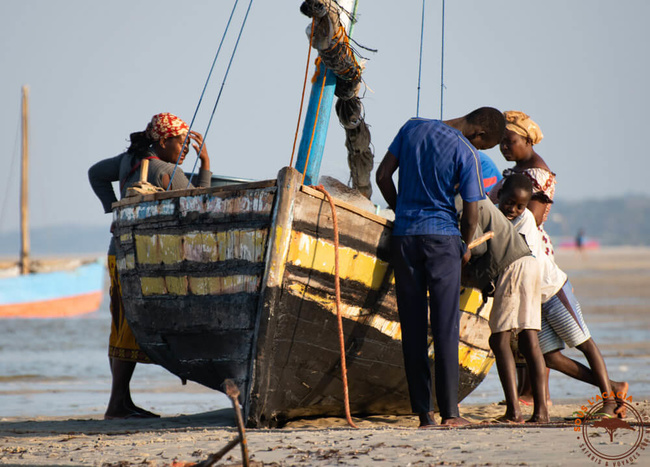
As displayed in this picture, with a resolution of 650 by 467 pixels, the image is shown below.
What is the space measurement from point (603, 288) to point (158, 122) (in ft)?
79.7

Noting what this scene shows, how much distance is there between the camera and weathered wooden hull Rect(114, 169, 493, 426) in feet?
15.3

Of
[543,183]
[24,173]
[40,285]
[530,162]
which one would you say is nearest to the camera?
[543,183]

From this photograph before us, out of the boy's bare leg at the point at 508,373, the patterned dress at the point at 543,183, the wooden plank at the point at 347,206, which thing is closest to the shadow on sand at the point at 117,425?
the wooden plank at the point at 347,206

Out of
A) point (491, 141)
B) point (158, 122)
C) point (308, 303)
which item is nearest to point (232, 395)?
point (308, 303)

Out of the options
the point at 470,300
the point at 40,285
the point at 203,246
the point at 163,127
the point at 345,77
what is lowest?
the point at 470,300

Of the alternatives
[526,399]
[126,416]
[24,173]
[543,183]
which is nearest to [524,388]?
[526,399]

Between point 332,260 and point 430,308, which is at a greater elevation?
point 332,260

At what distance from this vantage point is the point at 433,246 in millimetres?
4625

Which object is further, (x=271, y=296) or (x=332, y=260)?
→ (x=332, y=260)

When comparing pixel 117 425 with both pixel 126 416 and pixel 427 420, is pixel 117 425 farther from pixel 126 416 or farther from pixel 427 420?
pixel 427 420

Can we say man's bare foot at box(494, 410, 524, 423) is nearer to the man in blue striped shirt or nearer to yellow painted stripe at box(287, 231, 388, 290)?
the man in blue striped shirt

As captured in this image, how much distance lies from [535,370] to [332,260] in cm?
137

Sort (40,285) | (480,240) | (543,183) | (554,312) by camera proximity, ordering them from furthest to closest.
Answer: (40,285)
(543,183)
(554,312)
(480,240)

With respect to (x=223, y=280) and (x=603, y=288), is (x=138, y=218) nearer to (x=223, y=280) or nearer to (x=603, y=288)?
(x=223, y=280)
